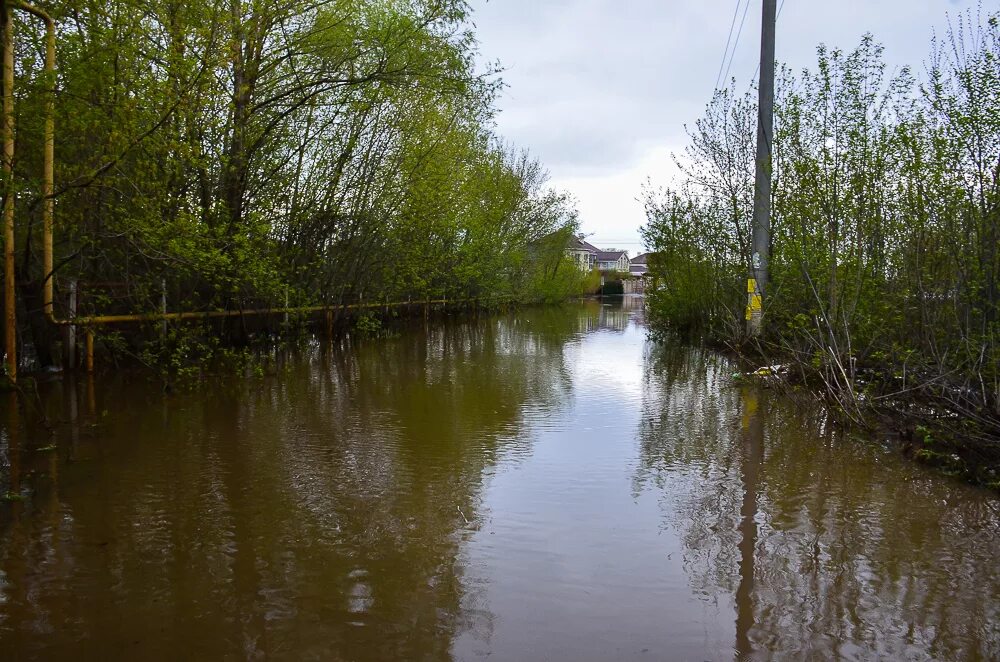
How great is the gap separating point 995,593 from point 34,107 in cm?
836

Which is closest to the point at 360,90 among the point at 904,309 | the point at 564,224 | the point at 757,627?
the point at 904,309

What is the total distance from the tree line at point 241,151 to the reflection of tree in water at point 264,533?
237 centimetres

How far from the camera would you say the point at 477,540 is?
15.3 ft

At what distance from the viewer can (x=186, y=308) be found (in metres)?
13.2

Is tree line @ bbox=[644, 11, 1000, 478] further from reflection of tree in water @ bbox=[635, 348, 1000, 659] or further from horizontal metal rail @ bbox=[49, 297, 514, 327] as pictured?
horizontal metal rail @ bbox=[49, 297, 514, 327]

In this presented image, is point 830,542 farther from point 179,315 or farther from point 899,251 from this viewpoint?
point 179,315

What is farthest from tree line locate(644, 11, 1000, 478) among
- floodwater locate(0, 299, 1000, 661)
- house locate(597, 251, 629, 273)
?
house locate(597, 251, 629, 273)

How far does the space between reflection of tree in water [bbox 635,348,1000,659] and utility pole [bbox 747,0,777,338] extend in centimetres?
594

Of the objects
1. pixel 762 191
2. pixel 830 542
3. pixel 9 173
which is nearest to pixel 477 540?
pixel 830 542

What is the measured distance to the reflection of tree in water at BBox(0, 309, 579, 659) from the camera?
342 centimetres

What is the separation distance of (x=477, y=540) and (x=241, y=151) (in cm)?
910

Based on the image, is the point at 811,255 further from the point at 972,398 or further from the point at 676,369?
the point at 676,369

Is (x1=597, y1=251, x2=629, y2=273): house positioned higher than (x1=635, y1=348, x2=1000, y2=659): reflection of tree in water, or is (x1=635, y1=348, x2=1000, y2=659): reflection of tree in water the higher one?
(x1=597, y1=251, x2=629, y2=273): house

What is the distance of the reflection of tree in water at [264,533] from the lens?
11.2 feet
